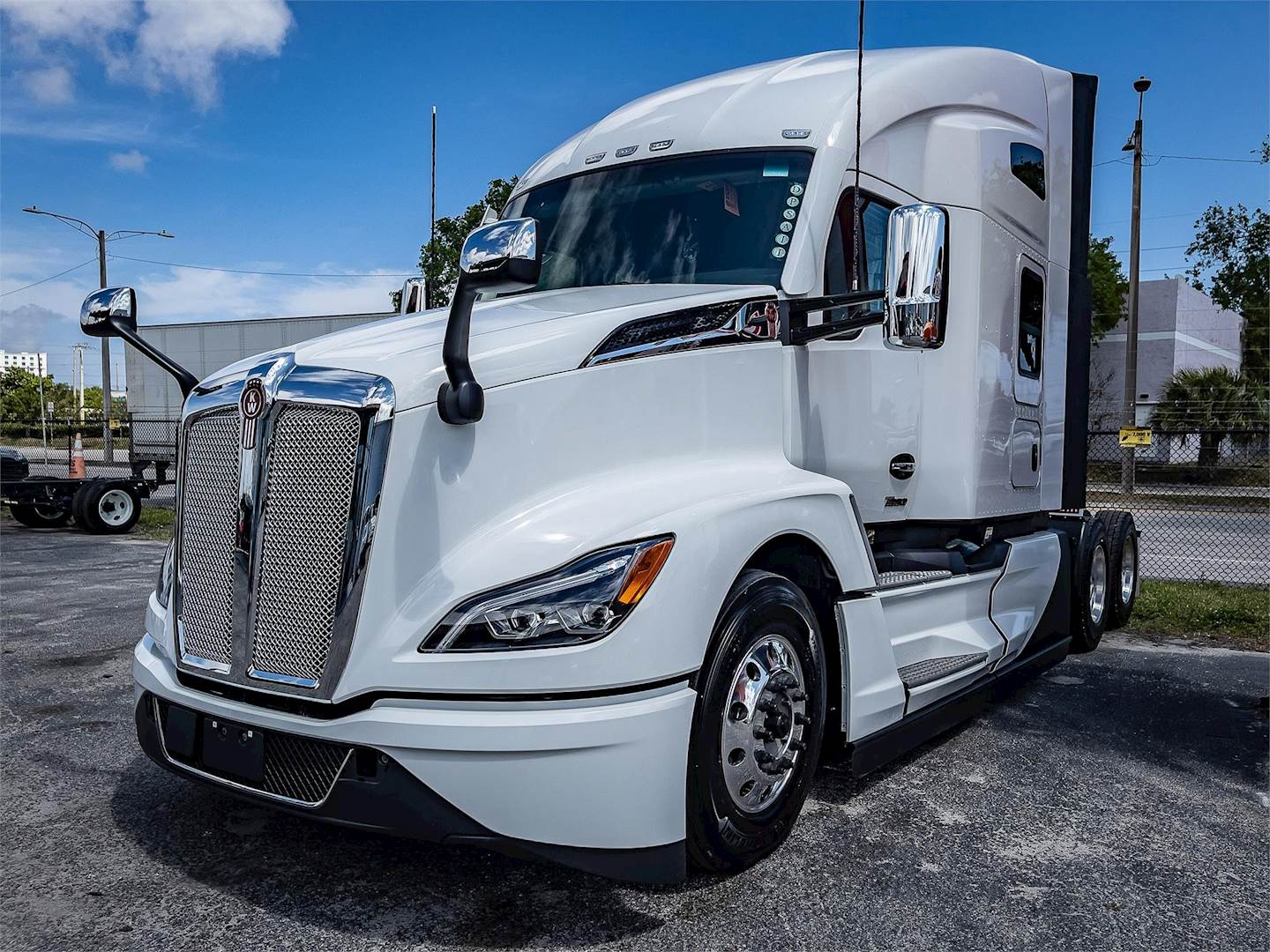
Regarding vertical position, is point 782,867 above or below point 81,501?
below

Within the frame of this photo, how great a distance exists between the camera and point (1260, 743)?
16.9 feet

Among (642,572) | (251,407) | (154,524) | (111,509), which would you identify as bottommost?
(154,524)

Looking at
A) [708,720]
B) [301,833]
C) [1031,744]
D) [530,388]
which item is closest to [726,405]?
[530,388]

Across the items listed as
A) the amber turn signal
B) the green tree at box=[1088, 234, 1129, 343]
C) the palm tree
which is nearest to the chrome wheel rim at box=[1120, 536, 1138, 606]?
the amber turn signal

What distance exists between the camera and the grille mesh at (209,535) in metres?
3.29

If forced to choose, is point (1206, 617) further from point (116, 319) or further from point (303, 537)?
point (116, 319)

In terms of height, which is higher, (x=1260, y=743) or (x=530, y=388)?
(x=530, y=388)

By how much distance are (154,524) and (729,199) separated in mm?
14368

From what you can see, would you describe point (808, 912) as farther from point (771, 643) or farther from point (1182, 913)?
point (1182, 913)

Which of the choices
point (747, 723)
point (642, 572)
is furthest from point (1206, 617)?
point (642, 572)

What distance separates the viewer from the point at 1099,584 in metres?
7.62

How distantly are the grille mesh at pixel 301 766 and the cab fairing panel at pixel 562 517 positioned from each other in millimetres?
216

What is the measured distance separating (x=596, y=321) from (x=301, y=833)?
2114 mm

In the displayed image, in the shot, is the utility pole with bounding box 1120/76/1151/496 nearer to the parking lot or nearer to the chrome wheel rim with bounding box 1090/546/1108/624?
the chrome wheel rim with bounding box 1090/546/1108/624
